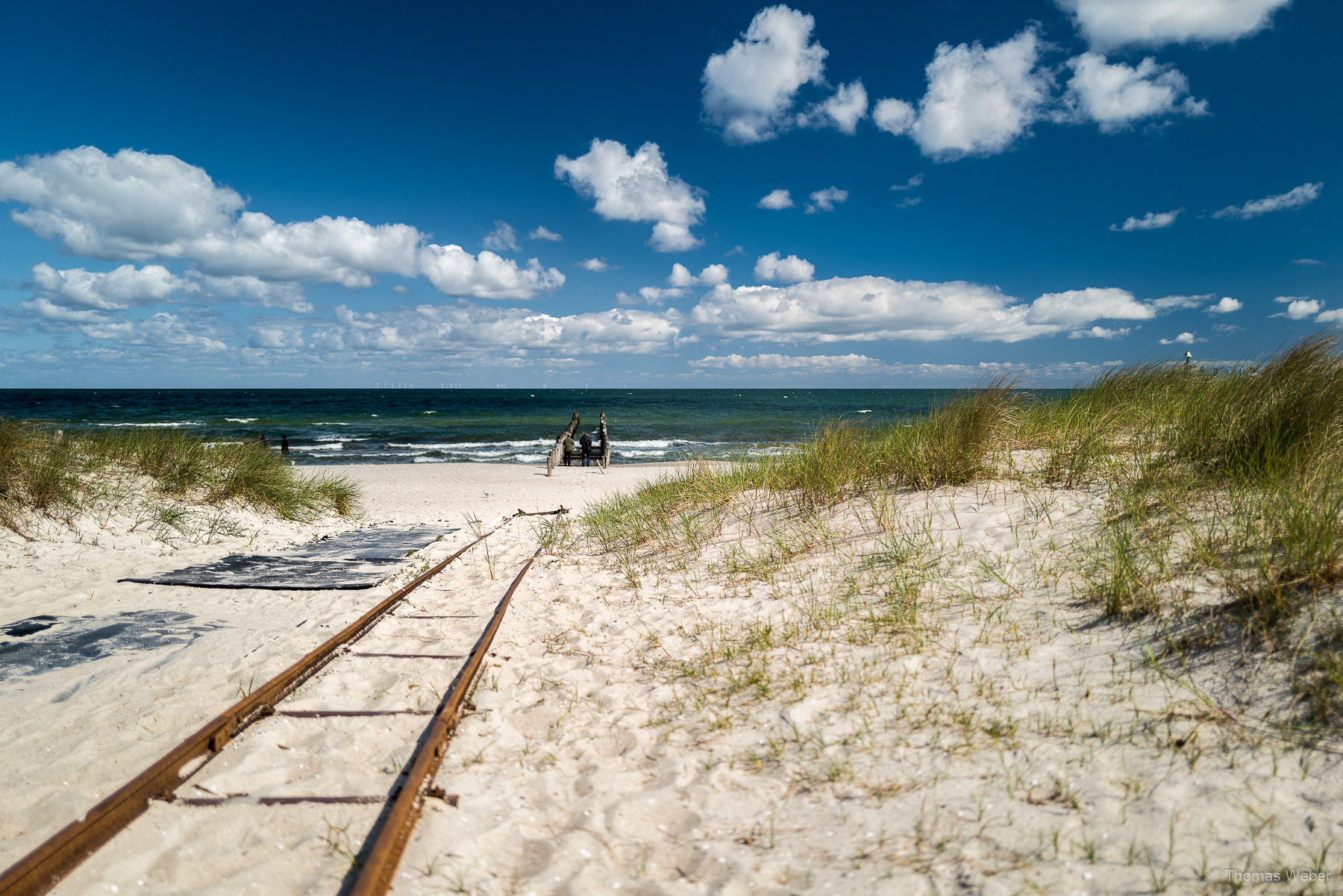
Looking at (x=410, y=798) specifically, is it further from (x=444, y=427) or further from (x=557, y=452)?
(x=444, y=427)

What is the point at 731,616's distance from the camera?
4.82 meters

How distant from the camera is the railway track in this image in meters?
2.17

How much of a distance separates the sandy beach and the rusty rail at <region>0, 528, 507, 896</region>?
0.07 metres

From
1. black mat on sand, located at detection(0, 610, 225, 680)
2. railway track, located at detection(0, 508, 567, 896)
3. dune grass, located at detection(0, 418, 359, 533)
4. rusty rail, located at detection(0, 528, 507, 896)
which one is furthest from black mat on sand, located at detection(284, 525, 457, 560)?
rusty rail, located at detection(0, 528, 507, 896)

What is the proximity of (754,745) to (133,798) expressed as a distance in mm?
2855

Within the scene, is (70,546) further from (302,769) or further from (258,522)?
(302,769)

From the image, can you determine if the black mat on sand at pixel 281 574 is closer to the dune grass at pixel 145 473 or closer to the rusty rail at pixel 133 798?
the dune grass at pixel 145 473

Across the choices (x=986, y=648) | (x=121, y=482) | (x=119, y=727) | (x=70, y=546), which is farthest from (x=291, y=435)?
(x=986, y=648)

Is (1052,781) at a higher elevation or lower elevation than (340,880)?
higher

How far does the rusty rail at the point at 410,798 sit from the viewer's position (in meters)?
2.12

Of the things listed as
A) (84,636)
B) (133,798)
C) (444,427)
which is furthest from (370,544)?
(444,427)

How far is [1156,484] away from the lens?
4836mm

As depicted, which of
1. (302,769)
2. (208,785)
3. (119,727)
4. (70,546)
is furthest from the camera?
(70,546)

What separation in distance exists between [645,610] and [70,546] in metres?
7.26
